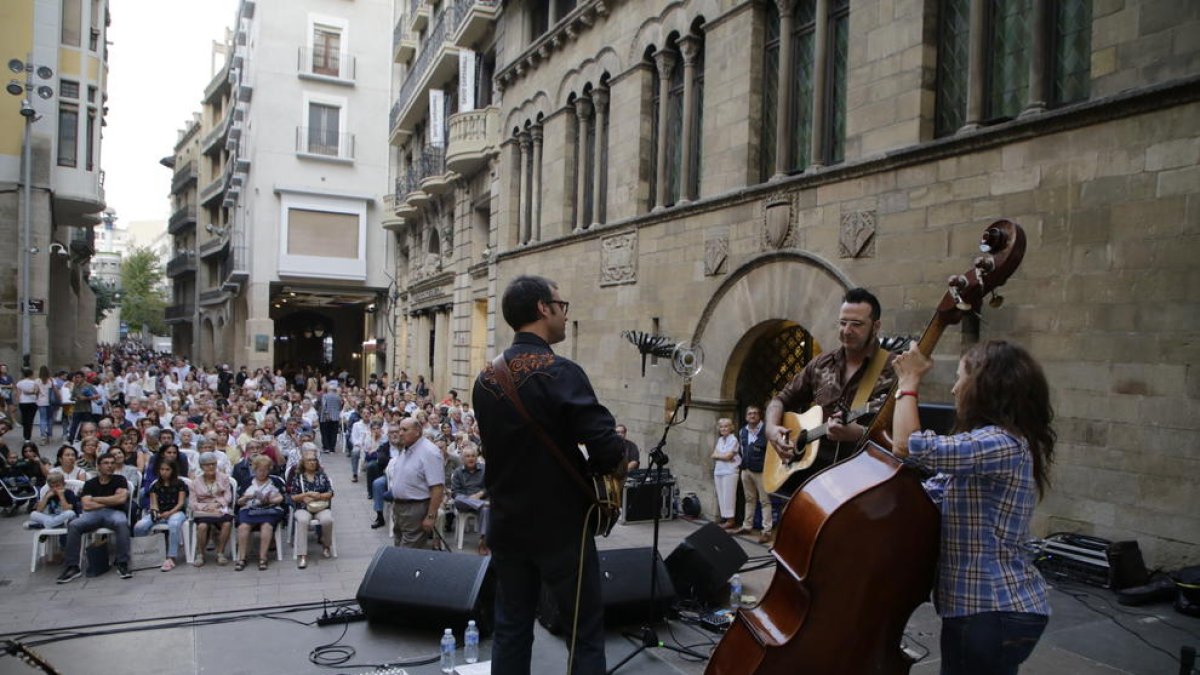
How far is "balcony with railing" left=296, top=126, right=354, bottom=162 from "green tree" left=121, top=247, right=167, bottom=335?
132 ft

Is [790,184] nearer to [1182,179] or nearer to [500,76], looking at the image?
[1182,179]

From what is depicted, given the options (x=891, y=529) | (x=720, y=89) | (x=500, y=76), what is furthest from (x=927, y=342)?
(x=500, y=76)

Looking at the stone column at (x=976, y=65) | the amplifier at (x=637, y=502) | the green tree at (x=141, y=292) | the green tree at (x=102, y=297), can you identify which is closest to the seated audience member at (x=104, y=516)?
the amplifier at (x=637, y=502)

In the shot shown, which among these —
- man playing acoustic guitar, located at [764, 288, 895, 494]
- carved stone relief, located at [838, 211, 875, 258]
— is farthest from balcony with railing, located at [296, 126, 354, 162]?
man playing acoustic guitar, located at [764, 288, 895, 494]

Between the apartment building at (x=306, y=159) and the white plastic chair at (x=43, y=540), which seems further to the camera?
the apartment building at (x=306, y=159)

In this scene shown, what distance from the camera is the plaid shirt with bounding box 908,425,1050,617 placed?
2.69 m

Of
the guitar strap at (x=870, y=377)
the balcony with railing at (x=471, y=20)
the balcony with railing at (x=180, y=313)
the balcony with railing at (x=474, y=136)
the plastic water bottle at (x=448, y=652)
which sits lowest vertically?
the plastic water bottle at (x=448, y=652)

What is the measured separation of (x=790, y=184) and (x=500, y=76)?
37.6 ft

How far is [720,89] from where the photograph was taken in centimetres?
1189

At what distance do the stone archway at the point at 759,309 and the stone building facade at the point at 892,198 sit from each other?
0.12 ft

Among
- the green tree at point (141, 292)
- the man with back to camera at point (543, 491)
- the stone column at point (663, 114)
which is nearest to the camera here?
the man with back to camera at point (543, 491)

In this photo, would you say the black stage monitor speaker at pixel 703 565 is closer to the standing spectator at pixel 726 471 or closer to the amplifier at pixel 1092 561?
the amplifier at pixel 1092 561

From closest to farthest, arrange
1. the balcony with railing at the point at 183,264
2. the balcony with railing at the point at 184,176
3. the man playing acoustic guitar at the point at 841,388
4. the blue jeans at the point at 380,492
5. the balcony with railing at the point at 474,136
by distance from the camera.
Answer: the man playing acoustic guitar at the point at 841,388 → the blue jeans at the point at 380,492 → the balcony with railing at the point at 474,136 → the balcony with railing at the point at 183,264 → the balcony with railing at the point at 184,176

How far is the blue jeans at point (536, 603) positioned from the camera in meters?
3.49
